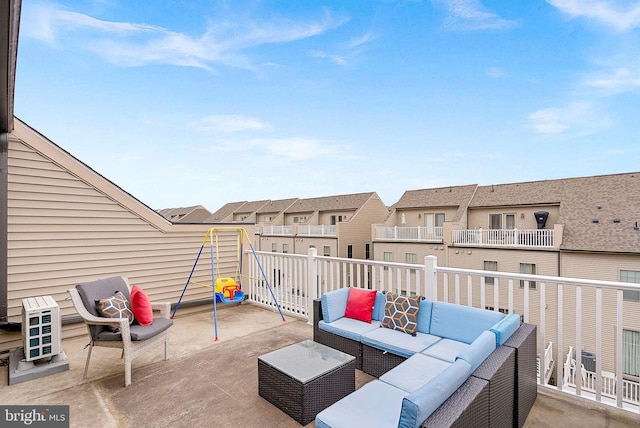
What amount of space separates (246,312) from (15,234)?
3434 millimetres

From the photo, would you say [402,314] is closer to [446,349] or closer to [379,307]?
[379,307]

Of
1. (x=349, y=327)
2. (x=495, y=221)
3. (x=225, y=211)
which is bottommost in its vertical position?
(x=349, y=327)

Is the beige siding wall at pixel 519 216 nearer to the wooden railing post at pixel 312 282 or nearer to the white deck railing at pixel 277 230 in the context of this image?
the white deck railing at pixel 277 230

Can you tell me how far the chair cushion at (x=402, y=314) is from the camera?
3.14 m

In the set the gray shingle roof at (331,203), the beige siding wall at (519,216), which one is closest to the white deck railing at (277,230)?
the gray shingle roof at (331,203)

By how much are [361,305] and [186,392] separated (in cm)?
197

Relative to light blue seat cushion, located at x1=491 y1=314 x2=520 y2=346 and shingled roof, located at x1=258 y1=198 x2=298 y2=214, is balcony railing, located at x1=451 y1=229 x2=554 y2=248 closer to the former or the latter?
light blue seat cushion, located at x1=491 y1=314 x2=520 y2=346

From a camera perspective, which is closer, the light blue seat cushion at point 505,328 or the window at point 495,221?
the light blue seat cushion at point 505,328

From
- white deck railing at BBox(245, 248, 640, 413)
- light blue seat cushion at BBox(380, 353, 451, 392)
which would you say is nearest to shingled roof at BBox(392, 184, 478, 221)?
white deck railing at BBox(245, 248, 640, 413)

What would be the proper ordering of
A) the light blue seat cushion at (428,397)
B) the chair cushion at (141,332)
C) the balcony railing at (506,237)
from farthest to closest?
the balcony railing at (506,237) → the chair cushion at (141,332) → the light blue seat cushion at (428,397)

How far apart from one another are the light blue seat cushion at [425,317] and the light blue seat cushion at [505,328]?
72cm

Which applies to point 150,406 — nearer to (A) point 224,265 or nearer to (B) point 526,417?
(B) point 526,417

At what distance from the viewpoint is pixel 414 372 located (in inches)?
92.3

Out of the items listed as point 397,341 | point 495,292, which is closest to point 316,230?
point 495,292
